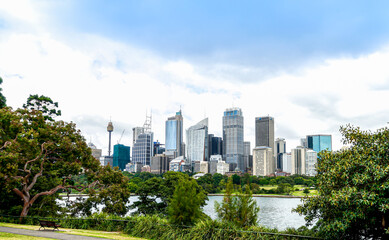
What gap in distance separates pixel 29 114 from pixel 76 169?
5970 mm

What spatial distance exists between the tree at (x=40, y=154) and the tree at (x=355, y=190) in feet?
63.3

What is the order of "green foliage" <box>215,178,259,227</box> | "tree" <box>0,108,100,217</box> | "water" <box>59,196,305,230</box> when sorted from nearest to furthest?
"green foliage" <box>215,178,259,227</box> < "tree" <box>0,108,100,217</box> < "water" <box>59,196,305,230</box>

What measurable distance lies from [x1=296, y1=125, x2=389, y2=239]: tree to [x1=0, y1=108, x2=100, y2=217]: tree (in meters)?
19.3

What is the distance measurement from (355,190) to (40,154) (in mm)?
22337

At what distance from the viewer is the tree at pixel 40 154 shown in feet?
82.2

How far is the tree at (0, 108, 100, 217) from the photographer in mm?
25047

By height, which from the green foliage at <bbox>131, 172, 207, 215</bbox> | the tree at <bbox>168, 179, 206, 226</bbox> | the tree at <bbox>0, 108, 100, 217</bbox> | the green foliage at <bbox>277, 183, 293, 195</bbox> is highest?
the tree at <bbox>0, 108, 100, 217</bbox>

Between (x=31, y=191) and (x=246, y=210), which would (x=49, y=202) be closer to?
(x=31, y=191)

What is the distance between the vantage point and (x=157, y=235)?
20141 mm

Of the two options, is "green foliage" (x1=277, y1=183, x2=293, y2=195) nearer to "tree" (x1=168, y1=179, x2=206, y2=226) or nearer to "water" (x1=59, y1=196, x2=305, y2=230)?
"water" (x1=59, y1=196, x2=305, y2=230)

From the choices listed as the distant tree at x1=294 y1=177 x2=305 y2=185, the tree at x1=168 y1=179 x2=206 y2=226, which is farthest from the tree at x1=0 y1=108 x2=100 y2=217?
the distant tree at x1=294 y1=177 x2=305 y2=185

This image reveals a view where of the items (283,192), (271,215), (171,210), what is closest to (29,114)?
(171,210)

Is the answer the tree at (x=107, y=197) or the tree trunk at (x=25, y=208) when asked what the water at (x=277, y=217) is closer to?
the tree at (x=107, y=197)

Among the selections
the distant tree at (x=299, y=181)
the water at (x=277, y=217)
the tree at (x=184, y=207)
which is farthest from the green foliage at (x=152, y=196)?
the distant tree at (x=299, y=181)
